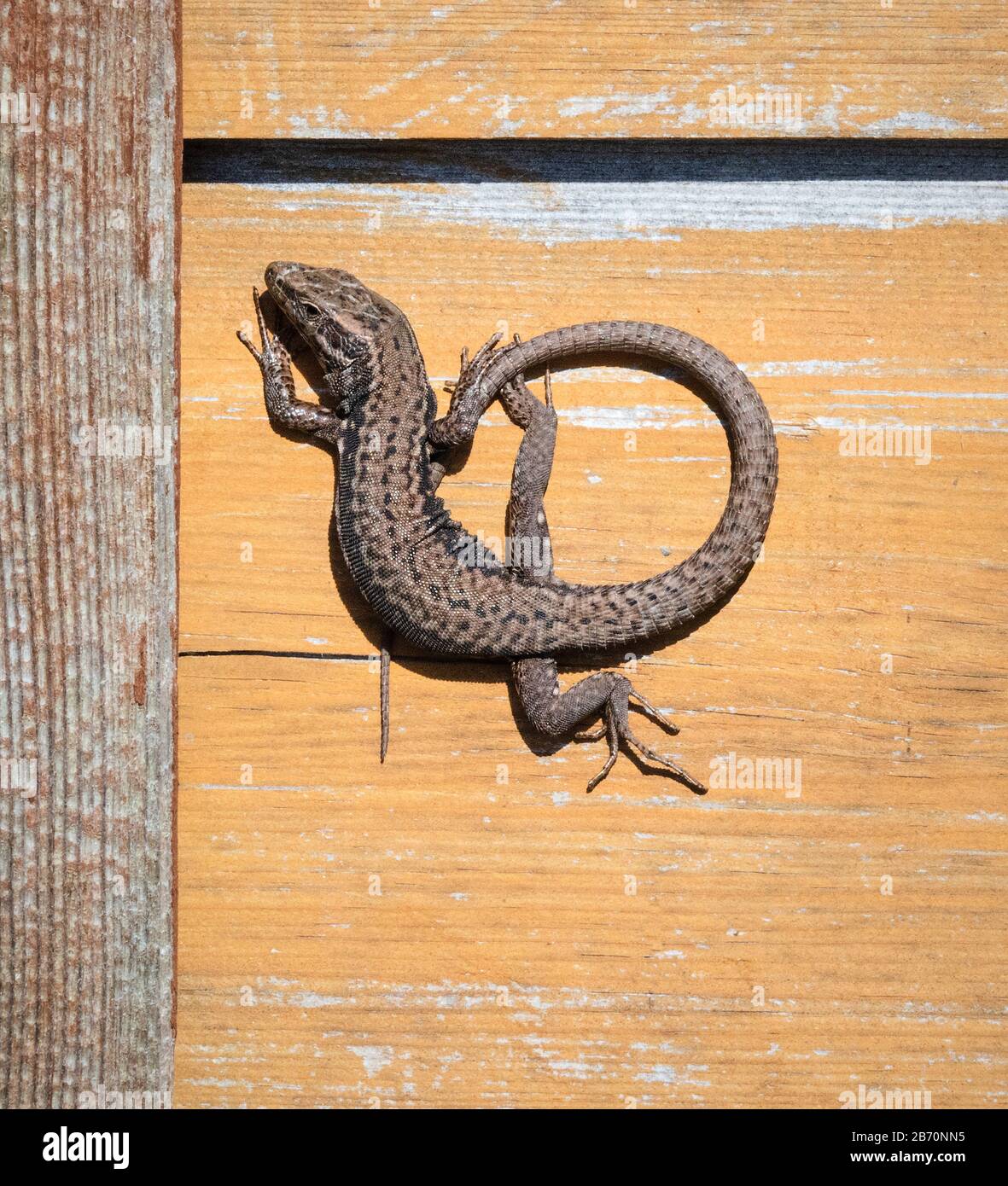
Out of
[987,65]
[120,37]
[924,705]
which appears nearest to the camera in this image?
[120,37]

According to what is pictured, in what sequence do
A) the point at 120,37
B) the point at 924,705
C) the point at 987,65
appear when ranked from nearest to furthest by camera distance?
the point at 120,37, the point at 987,65, the point at 924,705

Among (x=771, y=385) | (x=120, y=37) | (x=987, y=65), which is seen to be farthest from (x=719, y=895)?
(x=120, y=37)

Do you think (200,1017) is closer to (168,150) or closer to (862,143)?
(168,150)

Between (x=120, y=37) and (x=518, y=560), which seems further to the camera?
(x=518, y=560)

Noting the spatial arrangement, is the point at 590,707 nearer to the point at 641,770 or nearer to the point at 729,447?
the point at 641,770

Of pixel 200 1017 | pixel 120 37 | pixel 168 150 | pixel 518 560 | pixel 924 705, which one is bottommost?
pixel 200 1017

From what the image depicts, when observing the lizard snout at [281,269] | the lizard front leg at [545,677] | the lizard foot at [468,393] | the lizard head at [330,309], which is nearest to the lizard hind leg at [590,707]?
the lizard front leg at [545,677]

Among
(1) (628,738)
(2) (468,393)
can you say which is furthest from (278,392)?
(1) (628,738)

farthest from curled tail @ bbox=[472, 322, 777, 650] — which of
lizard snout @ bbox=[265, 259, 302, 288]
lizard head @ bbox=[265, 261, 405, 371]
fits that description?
lizard snout @ bbox=[265, 259, 302, 288]
